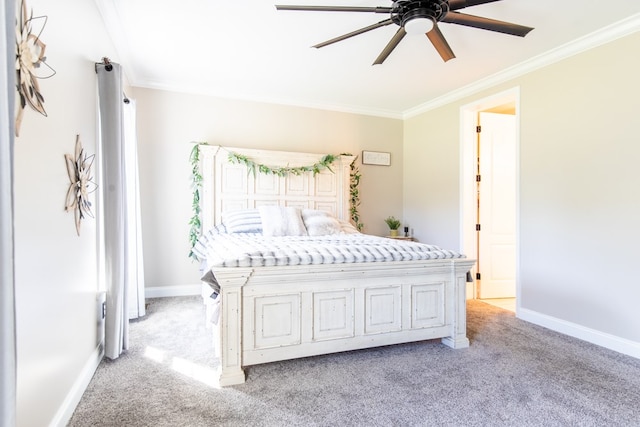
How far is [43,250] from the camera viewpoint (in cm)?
150

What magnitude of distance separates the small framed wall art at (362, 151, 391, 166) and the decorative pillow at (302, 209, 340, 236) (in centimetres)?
144

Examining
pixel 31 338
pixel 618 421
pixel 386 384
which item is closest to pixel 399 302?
pixel 386 384

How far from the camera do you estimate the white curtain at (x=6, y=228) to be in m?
0.79

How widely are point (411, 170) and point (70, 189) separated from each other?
4.31 m

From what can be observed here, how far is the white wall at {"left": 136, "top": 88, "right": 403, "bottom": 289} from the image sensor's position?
409 cm

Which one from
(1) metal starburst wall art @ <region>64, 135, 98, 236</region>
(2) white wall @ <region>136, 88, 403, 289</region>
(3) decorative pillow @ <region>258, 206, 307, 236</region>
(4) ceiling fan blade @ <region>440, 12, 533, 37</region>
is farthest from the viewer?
(2) white wall @ <region>136, 88, 403, 289</region>

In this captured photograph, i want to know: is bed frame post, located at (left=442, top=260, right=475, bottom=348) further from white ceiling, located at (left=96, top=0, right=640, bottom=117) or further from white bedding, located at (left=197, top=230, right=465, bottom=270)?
white ceiling, located at (left=96, top=0, right=640, bottom=117)

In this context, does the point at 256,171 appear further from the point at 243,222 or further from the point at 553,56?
the point at 553,56

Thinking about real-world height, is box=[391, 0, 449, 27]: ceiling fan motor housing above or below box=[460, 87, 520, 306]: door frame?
above

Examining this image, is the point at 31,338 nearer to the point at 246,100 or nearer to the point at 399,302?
the point at 399,302

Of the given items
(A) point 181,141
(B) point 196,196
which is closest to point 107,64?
(A) point 181,141

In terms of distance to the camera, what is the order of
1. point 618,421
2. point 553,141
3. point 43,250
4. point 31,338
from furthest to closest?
point 553,141 < point 618,421 < point 43,250 < point 31,338

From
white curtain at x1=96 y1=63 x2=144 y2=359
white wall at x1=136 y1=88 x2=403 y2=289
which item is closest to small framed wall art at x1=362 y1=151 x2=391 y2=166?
white wall at x1=136 y1=88 x2=403 y2=289

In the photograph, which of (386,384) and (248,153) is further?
(248,153)
